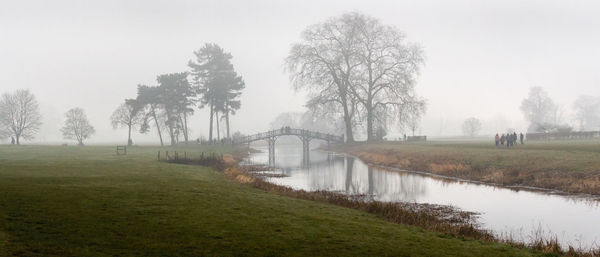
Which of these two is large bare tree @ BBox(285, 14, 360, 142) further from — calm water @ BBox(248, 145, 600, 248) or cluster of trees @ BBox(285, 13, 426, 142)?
calm water @ BBox(248, 145, 600, 248)

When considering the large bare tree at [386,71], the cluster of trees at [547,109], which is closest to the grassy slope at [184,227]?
the large bare tree at [386,71]

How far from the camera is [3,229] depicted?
1129 cm

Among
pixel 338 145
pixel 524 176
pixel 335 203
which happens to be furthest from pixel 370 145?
pixel 335 203

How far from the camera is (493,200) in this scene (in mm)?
25234

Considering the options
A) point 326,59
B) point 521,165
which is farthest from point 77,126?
point 521,165

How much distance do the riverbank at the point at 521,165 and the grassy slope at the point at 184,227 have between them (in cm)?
1632

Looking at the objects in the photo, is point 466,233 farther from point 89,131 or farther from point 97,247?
point 89,131

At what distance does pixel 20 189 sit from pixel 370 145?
180 ft

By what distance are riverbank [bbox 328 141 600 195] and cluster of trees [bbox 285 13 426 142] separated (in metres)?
15.9

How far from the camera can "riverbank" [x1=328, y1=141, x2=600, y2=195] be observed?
2730cm

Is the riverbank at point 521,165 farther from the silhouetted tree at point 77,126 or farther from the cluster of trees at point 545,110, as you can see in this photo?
the cluster of trees at point 545,110

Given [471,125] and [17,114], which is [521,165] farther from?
[471,125]

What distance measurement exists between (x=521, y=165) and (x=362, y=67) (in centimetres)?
3811

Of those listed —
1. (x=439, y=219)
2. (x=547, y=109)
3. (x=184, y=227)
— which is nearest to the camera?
(x=184, y=227)
